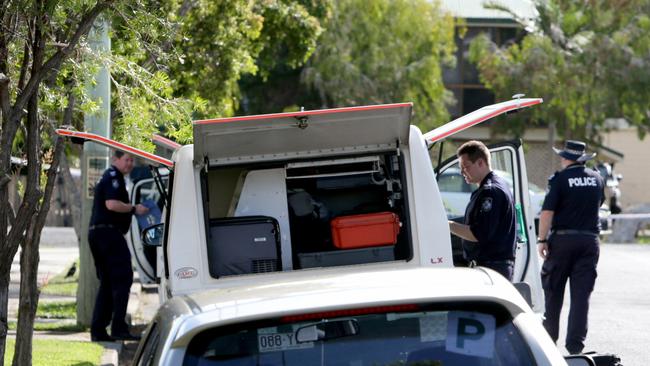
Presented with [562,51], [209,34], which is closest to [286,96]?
[562,51]

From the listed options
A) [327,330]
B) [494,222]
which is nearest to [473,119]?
[494,222]

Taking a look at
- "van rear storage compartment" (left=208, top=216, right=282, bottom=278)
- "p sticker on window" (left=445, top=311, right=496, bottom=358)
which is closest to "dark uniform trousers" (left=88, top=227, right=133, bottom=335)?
"van rear storage compartment" (left=208, top=216, right=282, bottom=278)

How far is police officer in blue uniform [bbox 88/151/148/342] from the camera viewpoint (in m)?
11.6

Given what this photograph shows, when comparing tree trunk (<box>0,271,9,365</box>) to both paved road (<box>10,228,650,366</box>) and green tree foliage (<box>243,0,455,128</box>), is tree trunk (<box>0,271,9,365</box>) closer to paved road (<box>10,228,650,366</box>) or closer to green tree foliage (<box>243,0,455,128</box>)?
paved road (<box>10,228,650,366</box>)

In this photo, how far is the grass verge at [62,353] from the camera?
10.1 metres

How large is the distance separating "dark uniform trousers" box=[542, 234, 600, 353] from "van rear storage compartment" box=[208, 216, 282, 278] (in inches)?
120

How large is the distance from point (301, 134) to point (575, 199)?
322cm

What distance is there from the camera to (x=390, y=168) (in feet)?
27.0

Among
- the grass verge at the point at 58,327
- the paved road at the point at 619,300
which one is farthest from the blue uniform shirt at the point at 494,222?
the grass verge at the point at 58,327

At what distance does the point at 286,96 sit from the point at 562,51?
867cm

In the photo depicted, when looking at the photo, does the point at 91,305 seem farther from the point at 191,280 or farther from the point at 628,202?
the point at 628,202

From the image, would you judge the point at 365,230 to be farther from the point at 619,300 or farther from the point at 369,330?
the point at 619,300

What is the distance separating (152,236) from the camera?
9672mm

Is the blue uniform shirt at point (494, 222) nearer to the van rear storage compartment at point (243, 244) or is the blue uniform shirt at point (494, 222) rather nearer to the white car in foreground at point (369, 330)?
the van rear storage compartment at point (243, 244)
